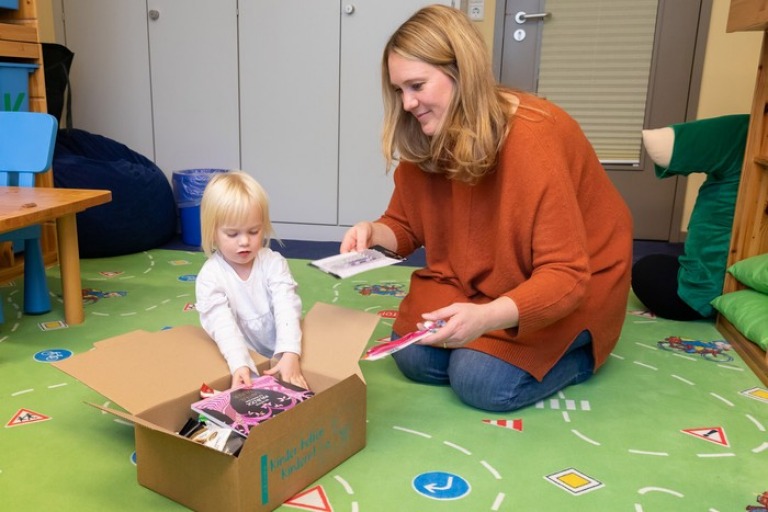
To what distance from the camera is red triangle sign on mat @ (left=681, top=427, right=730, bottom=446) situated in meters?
1.31

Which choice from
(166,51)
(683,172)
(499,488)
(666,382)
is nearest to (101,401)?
(499,488)

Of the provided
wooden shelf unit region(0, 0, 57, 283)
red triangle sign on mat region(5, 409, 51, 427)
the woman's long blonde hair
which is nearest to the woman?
the woman's long blonde hair

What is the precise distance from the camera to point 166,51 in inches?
118

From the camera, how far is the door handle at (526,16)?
3.06 m

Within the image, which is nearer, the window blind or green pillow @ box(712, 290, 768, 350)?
green pillow @ box(712, 290, 768, 350)

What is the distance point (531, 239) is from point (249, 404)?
2.04 ft

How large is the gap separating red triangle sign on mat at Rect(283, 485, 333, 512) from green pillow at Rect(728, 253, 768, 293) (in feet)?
4.46

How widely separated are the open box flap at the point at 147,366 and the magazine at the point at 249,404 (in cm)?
8

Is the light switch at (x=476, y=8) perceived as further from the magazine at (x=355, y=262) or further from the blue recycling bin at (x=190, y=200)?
the magazine at (x=355, y=262)

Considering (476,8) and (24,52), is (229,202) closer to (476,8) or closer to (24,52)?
(24,52)

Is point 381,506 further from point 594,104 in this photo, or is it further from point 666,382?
point 594,104

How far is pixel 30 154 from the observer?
199cm

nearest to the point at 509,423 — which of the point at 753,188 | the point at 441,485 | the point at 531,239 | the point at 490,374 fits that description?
the point at 490,374

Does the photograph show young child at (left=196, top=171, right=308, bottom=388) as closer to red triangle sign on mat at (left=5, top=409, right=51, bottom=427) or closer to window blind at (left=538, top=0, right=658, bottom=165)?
red triangle sign on mat at (left=5, top=409, right=51, bottom=427)
